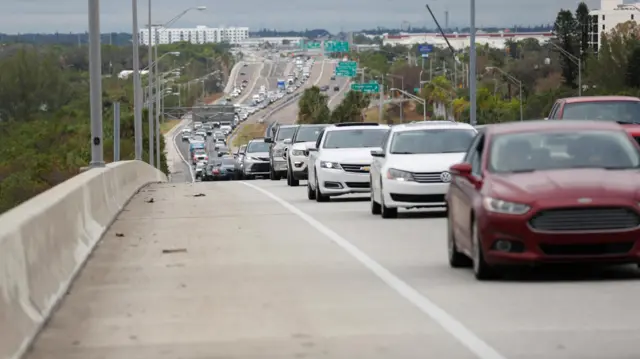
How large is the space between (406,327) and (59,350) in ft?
8.49

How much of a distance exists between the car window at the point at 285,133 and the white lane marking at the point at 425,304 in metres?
29.2

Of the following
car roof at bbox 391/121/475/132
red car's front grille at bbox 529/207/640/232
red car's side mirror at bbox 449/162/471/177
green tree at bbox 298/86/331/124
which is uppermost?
red car's side mirror at bbox 449/162/471/177

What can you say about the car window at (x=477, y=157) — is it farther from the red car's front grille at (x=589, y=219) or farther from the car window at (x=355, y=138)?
the car window at (x=355, y=138)

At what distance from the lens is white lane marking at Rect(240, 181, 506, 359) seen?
10.5 meters

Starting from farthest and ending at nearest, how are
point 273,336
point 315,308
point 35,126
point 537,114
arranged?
point 35,126 → point 537,114 → point 315,308 → point 273,336

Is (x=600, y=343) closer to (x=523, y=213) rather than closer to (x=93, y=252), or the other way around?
(x=523, y=213)

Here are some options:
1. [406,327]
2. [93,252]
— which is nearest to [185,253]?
[93,252]

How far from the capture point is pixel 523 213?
1409 cm

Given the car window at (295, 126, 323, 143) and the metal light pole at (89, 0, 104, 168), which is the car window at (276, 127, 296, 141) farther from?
the metal light pole at (89, 0, 104, 168)

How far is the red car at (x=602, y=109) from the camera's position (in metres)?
30.6

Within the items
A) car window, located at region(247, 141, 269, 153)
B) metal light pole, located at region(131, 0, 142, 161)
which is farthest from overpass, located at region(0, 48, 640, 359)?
car window, located at region(247, 141, 269, 153)

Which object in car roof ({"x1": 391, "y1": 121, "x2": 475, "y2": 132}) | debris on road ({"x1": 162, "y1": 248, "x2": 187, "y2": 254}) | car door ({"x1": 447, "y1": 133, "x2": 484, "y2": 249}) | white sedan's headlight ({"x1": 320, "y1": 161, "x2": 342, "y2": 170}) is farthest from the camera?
white sedan's headlight ({"x1": 320, "y1": 161, "x2": 342, "y2": 170})

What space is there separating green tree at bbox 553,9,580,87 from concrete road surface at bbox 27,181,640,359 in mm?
119993

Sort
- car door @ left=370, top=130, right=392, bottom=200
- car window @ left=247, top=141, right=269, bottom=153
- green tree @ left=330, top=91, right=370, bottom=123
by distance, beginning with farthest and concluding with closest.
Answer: green tree @ left=330, top=91, right=370, bottom=123, car window @ left=247, top=141, right=269, bottom=153, car door @ left=370, top=130, right=392, bottom=200
